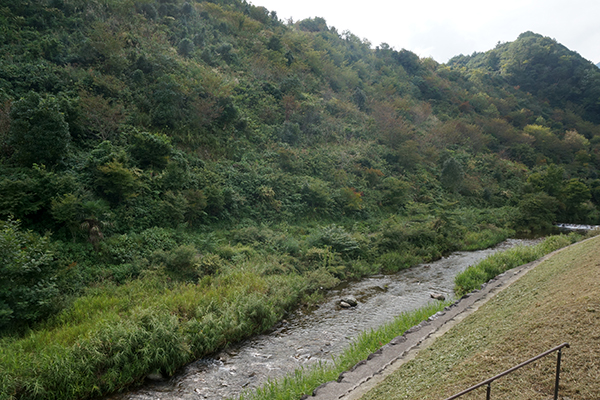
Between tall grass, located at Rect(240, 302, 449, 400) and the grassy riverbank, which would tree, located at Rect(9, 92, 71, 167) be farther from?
tall grass, located at Rect(240, 302, 449, 400)

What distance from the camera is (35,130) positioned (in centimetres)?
1073

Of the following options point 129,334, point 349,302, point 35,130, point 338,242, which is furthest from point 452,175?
point 35,130

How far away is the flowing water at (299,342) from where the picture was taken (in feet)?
20.6

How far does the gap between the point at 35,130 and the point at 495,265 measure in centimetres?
1803

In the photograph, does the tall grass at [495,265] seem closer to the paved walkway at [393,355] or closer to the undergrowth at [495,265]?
the undergrowth at [495,265]

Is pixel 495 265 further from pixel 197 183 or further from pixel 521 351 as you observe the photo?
pixel 197 183

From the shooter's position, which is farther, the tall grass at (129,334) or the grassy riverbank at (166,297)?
the grassy riverbank at (166,297)

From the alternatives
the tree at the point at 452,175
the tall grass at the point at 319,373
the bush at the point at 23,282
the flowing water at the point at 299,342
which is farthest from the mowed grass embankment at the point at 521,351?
the tree at the point at 452,175

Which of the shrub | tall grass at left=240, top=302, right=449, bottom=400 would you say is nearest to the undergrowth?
tall grass at left=240, top=302, right=449, bottom=400

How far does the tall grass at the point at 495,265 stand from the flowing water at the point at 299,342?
1.90 ft

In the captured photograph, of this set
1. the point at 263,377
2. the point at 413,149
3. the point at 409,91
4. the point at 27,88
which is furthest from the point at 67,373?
the point at 409,91

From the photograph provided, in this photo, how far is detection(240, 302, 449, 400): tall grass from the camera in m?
5.50

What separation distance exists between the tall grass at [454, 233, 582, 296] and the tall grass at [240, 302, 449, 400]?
13.7 feet

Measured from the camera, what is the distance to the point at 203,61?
27578mm
